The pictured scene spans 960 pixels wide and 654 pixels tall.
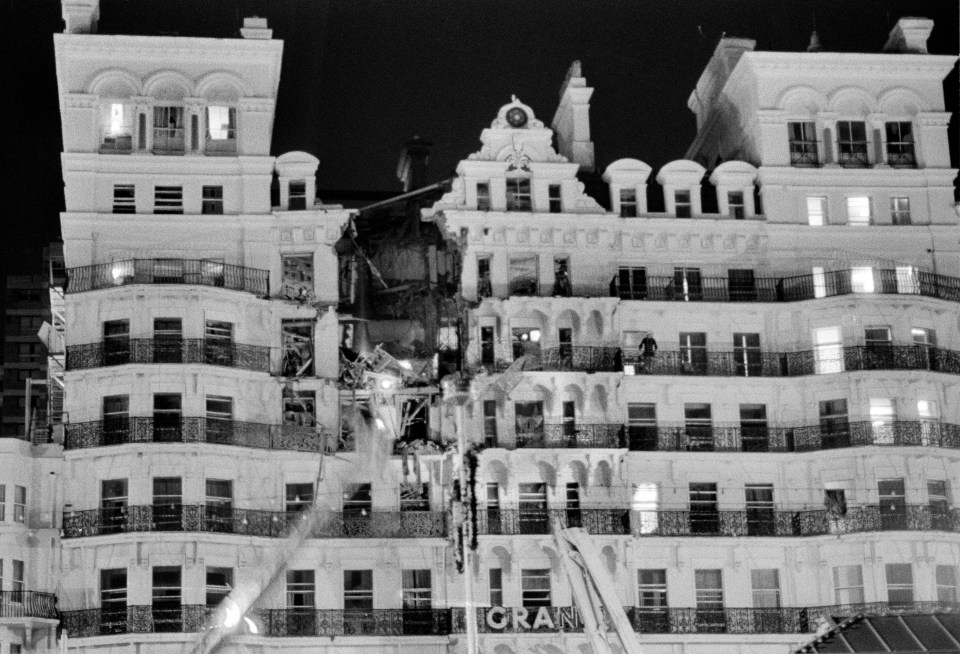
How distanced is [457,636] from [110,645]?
10614 mm

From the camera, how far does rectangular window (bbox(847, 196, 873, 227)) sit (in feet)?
243

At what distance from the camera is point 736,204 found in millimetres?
73625

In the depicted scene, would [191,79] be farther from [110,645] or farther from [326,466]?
[110,645]

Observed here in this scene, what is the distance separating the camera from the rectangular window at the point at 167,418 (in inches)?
2650

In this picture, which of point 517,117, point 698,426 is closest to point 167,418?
point 517,117

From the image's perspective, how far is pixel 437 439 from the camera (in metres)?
70.1

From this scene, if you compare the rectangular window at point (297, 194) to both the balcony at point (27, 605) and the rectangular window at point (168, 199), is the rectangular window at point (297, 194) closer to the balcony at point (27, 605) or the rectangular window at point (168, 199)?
the rectangular window at point (168, 199)

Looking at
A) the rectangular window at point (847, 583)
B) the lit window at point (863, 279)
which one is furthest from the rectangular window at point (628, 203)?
the rectangular window at point (847, 583)

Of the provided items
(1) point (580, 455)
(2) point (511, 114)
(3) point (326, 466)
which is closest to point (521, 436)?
(1) point (580, 455)

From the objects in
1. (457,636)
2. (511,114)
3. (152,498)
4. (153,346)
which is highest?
(511,114)

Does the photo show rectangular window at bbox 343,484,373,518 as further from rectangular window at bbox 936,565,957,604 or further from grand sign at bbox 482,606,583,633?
rectangular window at bbox 936,565,957,604

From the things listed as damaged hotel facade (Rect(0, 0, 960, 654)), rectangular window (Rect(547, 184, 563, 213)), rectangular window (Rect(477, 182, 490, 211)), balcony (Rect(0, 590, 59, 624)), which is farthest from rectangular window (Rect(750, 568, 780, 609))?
balcony (Rect(0, 590, 59, 624))

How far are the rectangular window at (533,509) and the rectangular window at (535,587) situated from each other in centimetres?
134

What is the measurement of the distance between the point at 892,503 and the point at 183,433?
23.1 meters
